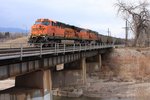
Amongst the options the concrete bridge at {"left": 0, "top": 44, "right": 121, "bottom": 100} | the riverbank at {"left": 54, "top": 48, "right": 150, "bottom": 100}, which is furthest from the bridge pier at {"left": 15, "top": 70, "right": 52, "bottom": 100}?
the riverbank at {"left": 54, "top": 48, "right": 150, "bottom": 100}

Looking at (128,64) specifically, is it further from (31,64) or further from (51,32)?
(31,64)

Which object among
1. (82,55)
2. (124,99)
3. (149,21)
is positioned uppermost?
(149,21)

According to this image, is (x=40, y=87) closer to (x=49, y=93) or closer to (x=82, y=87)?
(x=49, y=93)

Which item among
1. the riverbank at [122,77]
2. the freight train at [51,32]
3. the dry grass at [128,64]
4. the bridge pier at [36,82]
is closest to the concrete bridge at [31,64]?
the bridge pier at [36,82]

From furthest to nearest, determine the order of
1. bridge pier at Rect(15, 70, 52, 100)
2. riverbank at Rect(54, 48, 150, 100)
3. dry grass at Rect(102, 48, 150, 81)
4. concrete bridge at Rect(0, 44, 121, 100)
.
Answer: dry grass at Rect(102, 48, 150, 81), riverbank at Rect(54, 48, 150, 100), bridge pier at Rect(15, 70, 52, 100), concrete bridge at Rect(0, 44, 121, 100)

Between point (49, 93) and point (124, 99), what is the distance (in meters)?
16.1

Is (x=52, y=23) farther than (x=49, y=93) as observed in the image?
Yes

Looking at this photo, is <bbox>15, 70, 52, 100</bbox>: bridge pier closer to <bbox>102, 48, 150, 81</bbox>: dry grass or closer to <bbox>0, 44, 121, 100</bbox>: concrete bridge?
<bbox>0, 44, 121, 100</bbox>: concrete bridge

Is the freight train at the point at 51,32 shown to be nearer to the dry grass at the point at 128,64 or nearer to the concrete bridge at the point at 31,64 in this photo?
the concrete bridge at the point at 31,64

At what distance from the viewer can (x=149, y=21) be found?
74375 millimetres

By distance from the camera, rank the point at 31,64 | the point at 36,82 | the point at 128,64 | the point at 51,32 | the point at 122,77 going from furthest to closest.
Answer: the point at 128,64
the point at 122,77
the point at 51,32
the point at 36,82
the point at 31,64

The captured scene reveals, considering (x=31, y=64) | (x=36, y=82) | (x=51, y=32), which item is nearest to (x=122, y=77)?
(x=51, y=32)

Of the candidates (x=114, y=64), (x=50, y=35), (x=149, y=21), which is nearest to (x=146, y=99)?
(x=50, y=35)

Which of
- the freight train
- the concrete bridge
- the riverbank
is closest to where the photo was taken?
the concrete bridge
